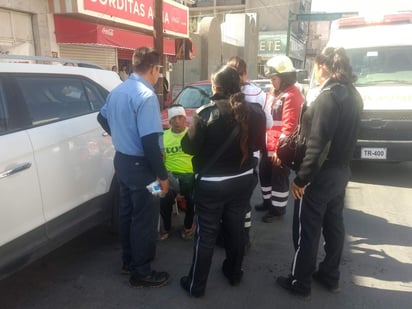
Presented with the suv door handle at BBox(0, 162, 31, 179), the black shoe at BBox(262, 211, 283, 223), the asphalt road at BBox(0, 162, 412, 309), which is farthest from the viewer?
the black shoe at BBox(262, 211, 283, 223)

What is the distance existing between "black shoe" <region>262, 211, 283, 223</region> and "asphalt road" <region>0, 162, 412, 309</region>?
0.22ft

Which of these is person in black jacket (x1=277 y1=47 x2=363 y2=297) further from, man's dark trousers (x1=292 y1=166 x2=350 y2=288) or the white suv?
the white suv

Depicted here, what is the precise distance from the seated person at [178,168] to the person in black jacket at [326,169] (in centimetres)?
125

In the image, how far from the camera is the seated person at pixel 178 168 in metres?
3.98

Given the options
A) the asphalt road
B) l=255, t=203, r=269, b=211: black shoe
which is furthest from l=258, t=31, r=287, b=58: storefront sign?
the asphalt road

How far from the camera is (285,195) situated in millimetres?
4398

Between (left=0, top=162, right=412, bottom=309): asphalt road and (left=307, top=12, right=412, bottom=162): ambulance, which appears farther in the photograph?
(left=307, top=12, right=412, bottom=162): ambulance

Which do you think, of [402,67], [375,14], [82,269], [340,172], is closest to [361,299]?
[340,172]

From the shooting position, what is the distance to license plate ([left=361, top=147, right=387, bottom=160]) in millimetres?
5758

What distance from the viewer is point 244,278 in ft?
10.6

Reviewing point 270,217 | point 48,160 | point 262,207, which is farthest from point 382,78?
point 48,160

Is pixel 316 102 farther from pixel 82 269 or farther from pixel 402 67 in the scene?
pixel 402 67

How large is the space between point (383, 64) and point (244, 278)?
15.4 ft

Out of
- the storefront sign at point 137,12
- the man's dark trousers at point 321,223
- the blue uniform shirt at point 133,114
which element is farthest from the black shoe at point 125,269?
the storefront sign at point 137,12
